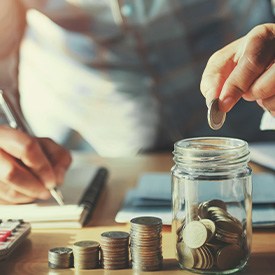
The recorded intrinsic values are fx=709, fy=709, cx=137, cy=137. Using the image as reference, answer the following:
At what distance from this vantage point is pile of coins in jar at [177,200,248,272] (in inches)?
31.2

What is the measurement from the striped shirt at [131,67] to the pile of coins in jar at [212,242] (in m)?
0.91

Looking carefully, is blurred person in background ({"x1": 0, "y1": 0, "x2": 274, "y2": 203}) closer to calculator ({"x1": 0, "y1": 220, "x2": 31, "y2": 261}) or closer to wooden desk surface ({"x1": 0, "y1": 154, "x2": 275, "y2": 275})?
wooden desk surface ({"x1": 0, "y1": 154, "x2": 275, "y2": 275})

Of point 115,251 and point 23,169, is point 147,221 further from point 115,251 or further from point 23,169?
point 23,169

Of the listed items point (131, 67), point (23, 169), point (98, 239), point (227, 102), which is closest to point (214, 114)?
point (227, 102)

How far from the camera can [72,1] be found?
1804mm

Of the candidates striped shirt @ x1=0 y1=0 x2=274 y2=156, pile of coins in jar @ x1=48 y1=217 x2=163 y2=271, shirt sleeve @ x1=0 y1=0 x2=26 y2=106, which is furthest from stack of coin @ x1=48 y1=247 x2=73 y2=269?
striped shirt @ x1=0 y1=0 x2=274 y2=156

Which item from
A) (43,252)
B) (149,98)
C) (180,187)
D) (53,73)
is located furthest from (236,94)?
(53,73)

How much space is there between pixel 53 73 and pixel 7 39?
0.57 ft

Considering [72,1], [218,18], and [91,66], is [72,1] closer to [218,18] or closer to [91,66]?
[91,66]

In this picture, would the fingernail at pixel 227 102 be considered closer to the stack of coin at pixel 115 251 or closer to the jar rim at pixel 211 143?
the jar rim at pixel 211 143

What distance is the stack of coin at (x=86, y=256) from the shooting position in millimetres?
830

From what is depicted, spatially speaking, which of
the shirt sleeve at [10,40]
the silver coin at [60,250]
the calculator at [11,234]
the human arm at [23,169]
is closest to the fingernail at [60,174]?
the human arm at [23,169]

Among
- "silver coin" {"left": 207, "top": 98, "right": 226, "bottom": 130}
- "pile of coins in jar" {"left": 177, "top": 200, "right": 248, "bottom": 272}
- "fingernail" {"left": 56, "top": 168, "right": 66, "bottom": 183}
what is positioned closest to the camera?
"pile of coins in jar" {"left": 177, "top": 200, "right": 248, "bottom": 272}

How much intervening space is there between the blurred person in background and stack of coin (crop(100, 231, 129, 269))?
89 cm
